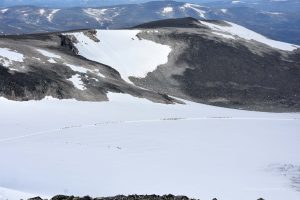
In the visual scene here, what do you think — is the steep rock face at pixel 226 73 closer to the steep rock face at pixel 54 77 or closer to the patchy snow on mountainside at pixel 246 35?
the patchy snow on mountainside at pixel 246 35

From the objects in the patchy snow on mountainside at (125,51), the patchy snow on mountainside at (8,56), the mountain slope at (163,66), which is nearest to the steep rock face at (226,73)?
the mountain slope at (163,66)

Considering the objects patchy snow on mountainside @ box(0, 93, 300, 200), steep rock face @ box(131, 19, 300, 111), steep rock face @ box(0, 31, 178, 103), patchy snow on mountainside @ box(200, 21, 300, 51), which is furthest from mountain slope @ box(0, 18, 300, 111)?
patchy snow on mountainside @ box(0, 93, 300, 200)

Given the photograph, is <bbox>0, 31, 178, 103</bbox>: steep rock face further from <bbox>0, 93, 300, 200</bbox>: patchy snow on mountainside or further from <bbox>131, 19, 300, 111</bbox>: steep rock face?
<bbox>131, 19, 300, 111</bbox>: steep rock face

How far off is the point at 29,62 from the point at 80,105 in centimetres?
1104

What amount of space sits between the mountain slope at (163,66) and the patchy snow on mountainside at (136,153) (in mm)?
8857

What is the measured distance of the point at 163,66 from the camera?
8175 centimetres

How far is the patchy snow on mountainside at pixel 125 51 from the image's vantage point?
76938 millimetres

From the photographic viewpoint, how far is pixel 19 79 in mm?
46781

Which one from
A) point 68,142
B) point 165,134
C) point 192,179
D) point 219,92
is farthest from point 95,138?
point 219,92

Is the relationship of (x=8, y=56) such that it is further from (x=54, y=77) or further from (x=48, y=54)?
(x=48, y=54)

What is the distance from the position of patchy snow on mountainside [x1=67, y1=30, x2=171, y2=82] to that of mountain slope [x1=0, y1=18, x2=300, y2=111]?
0.54ft

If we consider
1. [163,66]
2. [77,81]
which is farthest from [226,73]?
[77,81]

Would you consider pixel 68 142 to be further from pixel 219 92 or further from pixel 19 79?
pixel 219 92

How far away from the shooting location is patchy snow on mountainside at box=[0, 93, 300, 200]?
66.6ft
